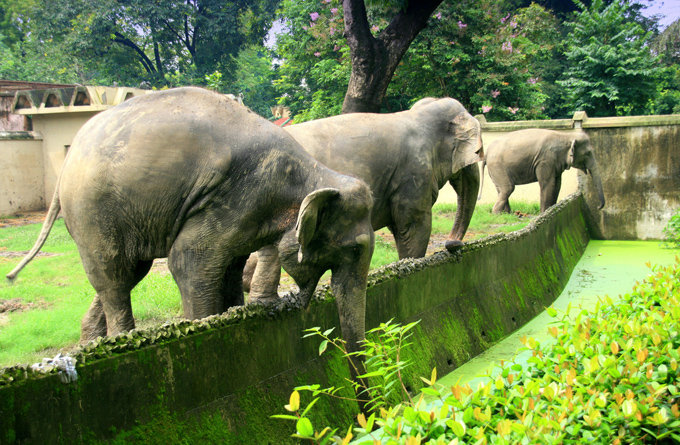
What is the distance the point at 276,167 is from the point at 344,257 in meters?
0.66

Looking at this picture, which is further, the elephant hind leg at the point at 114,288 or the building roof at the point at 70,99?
the building roof at the point at 70,99

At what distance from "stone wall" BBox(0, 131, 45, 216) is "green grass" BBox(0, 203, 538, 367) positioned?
4158mm

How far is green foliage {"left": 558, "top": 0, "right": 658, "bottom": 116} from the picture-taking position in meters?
21.6

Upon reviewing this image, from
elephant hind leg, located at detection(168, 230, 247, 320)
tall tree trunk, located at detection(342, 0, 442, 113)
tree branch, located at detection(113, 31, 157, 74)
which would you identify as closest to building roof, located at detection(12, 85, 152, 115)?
tall tree trunk, located at detection(342, 0, 442, 113)

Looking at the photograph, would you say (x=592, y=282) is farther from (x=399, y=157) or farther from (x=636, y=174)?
(x=636, y=174)

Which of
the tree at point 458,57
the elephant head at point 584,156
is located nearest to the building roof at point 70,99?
the tree at point 458,57

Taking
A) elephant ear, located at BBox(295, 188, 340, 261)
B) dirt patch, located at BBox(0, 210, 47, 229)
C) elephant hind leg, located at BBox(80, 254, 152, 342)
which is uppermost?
elephant ear, located at BBox(295, 188, 340, 261)

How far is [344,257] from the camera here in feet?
12.6

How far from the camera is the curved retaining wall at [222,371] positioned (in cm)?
239

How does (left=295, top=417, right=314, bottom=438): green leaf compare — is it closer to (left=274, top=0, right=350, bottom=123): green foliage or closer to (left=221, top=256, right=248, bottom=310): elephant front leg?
(left=221, top=256, right=248, bottom=310): elephant front leg

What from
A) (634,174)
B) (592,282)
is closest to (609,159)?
(634,174)

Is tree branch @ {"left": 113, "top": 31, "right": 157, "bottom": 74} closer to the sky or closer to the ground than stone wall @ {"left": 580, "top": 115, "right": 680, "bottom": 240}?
closer to the sky

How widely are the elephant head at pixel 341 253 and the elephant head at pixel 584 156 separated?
925cm

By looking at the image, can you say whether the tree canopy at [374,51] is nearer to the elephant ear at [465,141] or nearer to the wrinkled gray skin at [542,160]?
the wrinkled gray skin at [542,160]
